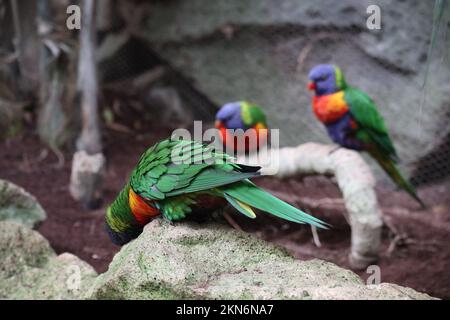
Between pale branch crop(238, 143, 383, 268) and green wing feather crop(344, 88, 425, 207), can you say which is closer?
pale branch crop(238, 143, 383, 268)

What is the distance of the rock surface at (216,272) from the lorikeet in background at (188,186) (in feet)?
0.29

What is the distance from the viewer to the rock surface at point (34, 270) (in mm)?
2303

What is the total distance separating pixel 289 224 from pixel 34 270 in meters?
1.93

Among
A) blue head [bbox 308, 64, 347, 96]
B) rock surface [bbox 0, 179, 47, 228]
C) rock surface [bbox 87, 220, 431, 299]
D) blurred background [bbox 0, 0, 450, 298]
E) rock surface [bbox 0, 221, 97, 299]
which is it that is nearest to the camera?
rock surface [bbox 87, 220, 431, 299]

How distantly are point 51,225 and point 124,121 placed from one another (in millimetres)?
2067

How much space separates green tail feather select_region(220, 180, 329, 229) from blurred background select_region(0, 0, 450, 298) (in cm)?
151

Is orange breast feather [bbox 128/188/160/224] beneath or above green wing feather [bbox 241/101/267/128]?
beneath

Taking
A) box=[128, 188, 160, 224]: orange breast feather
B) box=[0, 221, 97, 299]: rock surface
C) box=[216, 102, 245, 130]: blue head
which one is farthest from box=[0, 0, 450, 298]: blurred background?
box=[128, 188, 160, 224]: orange breast feather

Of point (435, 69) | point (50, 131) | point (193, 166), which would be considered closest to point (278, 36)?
point (435, 69)

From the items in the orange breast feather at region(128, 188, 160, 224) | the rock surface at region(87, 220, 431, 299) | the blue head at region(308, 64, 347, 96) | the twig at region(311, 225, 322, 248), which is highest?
the blue head at region(308, 64, 347, 96)

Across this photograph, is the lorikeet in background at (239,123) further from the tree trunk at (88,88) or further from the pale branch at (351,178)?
the tree trunk at (88,88)

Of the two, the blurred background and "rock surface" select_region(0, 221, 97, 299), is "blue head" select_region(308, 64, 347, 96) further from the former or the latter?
"rock surface" select_region(0, 221, 97, 299)

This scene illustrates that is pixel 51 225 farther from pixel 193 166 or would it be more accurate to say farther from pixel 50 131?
pixel 193 166

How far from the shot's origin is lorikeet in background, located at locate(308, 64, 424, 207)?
366 centimetres
